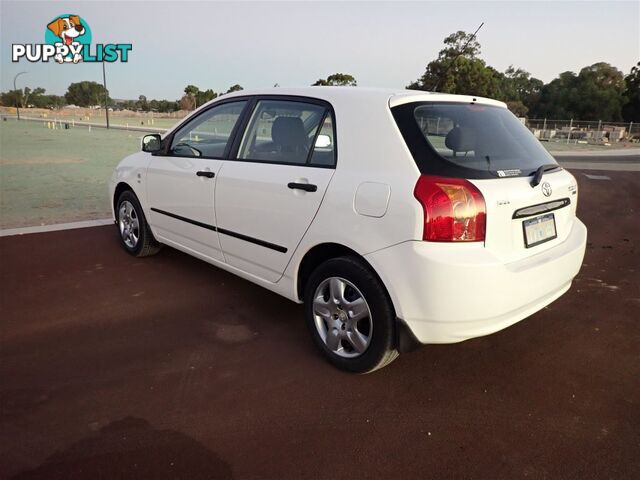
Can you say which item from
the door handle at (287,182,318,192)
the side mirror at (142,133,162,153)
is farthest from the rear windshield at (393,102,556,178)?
the side mirror at (142,133,162,153)

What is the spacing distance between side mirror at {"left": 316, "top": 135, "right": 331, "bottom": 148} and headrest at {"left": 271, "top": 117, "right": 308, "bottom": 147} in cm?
17

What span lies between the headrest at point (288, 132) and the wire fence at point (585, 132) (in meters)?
40.5

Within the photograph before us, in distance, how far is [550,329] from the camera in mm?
3660

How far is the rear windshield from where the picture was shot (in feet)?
8.47

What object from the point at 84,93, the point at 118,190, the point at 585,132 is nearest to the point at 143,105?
the point at 84,93

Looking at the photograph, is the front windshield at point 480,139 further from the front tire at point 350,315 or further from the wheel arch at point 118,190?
the wheel arch at point 118,190

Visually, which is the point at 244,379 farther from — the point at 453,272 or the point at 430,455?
the point at 453,272

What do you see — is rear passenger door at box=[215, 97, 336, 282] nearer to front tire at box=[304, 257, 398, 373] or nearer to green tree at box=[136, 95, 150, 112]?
front tire at box=[304, 257, 398, 373]

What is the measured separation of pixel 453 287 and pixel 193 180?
2398 millimetres

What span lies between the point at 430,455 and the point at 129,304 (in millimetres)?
2737

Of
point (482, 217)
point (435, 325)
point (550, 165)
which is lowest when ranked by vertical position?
point (435, 325)

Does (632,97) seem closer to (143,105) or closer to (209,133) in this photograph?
(209,133)

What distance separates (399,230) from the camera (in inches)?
98.3

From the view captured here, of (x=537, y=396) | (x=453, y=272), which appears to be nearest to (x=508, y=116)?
(x=453, y=272)
